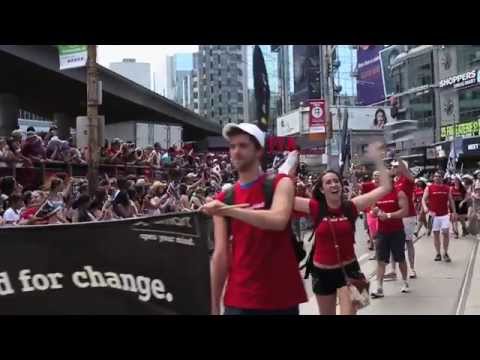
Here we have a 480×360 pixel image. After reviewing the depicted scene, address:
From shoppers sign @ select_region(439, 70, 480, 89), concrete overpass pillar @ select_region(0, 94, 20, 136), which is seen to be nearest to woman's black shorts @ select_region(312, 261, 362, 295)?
concrete overpass pillar @ select_region(0, 94, 20, 136)

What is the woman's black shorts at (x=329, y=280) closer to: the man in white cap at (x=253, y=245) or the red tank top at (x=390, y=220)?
the man in white cap at (x=253, y=245)

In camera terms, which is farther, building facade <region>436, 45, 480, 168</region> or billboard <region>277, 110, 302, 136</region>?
billboard <region>277, 110, 302, 136</region>

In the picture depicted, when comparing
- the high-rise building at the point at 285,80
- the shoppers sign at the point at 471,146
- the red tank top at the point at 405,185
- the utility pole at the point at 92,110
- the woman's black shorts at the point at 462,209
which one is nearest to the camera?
the red tank top at the point at 405,185

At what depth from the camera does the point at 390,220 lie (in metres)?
8.60

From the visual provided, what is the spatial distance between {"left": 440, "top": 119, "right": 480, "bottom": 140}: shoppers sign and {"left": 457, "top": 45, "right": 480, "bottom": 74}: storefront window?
6191 mm

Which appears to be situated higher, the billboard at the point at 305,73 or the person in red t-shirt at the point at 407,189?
the billboard at the point at 305,73

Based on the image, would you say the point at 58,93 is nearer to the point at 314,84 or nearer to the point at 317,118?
the point at 317,118

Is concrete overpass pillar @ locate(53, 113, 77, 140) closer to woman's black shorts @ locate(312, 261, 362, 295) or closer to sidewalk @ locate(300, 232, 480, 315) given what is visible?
sidewalk @ locate(300, 232, 480, 315)

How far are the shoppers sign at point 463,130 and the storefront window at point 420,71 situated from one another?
965 cm

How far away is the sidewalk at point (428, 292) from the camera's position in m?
7.33

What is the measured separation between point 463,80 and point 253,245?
6642cm

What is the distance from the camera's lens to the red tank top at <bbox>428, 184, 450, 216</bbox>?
11.6m

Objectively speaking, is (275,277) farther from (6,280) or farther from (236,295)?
(6,280)

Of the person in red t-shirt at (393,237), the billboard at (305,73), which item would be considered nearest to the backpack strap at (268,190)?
the person in red t-shirt at (393,237)
